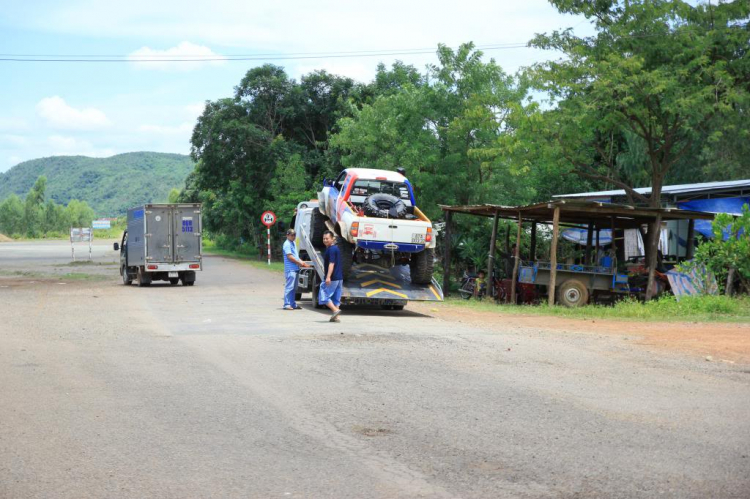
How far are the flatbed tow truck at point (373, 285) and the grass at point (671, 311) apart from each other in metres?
2.28

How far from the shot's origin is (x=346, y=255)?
18266mm

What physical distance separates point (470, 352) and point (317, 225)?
9140 millimetres

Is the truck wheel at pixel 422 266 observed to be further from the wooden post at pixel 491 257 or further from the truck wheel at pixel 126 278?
the truck wheel at pixel 126 278

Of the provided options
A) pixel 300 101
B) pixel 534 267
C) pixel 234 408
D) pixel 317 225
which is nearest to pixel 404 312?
pixel 317 225

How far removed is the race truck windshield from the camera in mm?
19047

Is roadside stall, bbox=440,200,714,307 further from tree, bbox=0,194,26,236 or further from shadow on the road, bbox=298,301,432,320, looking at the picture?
tree, bbox=0,194,26,236

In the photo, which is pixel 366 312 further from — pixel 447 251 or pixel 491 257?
pixel 447 251

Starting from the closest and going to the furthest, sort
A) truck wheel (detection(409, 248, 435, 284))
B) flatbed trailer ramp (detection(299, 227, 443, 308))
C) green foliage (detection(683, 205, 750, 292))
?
flatbed trailer ramp (detection(299, 227, 443, 308)) → truck wheel (detection(409, 248, 435, 284)) → green foliage (detection(683, 205, 750, 292))

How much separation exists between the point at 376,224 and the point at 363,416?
1026 cm

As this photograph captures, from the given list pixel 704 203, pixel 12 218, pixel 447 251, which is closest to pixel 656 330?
pixel 447 251

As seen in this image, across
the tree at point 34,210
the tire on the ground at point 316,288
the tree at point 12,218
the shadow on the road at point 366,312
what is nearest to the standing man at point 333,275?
the shadow on the road at point 366,312

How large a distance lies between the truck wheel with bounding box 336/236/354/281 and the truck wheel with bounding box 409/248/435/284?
4.74ft

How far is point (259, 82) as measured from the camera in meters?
49.8

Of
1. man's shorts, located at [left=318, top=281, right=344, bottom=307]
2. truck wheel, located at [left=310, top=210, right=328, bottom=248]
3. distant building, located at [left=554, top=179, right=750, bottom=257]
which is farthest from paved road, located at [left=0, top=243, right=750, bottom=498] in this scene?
distant building, located at [left=554, top=179, right=750, bottom=257]
